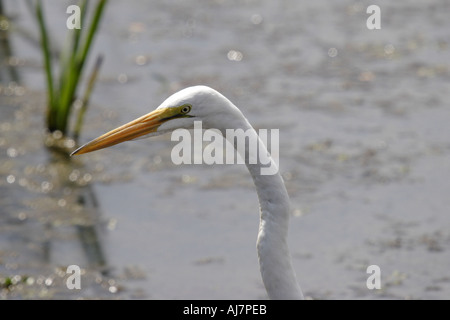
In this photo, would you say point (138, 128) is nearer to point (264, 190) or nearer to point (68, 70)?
point (264, 190)

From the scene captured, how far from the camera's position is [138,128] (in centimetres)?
297

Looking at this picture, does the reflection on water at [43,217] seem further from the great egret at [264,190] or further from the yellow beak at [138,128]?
the great egret at [264,190]

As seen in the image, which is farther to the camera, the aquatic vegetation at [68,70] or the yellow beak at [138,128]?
the aquatic vegetation at [68,70]

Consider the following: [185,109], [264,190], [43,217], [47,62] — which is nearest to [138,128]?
[185,109]

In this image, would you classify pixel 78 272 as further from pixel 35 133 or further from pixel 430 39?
pixel 430 39

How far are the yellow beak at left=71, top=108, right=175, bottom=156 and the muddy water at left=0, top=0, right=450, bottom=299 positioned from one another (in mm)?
1713

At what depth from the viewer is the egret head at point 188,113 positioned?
2.79m

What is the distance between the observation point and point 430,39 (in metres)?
7.38

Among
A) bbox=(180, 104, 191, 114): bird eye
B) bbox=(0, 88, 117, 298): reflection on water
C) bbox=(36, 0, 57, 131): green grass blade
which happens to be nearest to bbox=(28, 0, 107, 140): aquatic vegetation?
bbox=(36, 0, 57, 131): green grass blade

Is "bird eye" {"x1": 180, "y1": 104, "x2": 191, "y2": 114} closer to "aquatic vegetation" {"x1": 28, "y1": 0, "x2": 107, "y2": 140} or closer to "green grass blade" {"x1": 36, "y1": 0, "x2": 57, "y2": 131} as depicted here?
"aquatic vegetation" {"x1": 28, "y1": 0, "x2": 107, "y2": 140}

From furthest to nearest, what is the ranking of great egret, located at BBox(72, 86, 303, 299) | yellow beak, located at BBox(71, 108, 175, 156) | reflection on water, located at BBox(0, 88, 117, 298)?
1. reflection on water, located at BBox(0, 88, 117, 298)
2. yellow beak, located at BBox(71, 108, 175, 156)
3. great egret, located at BBox(72, 86, 303, 299)

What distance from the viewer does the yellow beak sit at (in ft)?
9.51

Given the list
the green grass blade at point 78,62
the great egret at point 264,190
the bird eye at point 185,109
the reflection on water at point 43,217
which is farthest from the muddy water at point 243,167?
the bird eye at point 185,109

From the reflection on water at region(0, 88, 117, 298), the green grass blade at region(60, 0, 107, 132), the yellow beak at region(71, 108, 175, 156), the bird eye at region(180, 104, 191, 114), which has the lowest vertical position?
the reflection on water at region(0, 88, 117, 298)
